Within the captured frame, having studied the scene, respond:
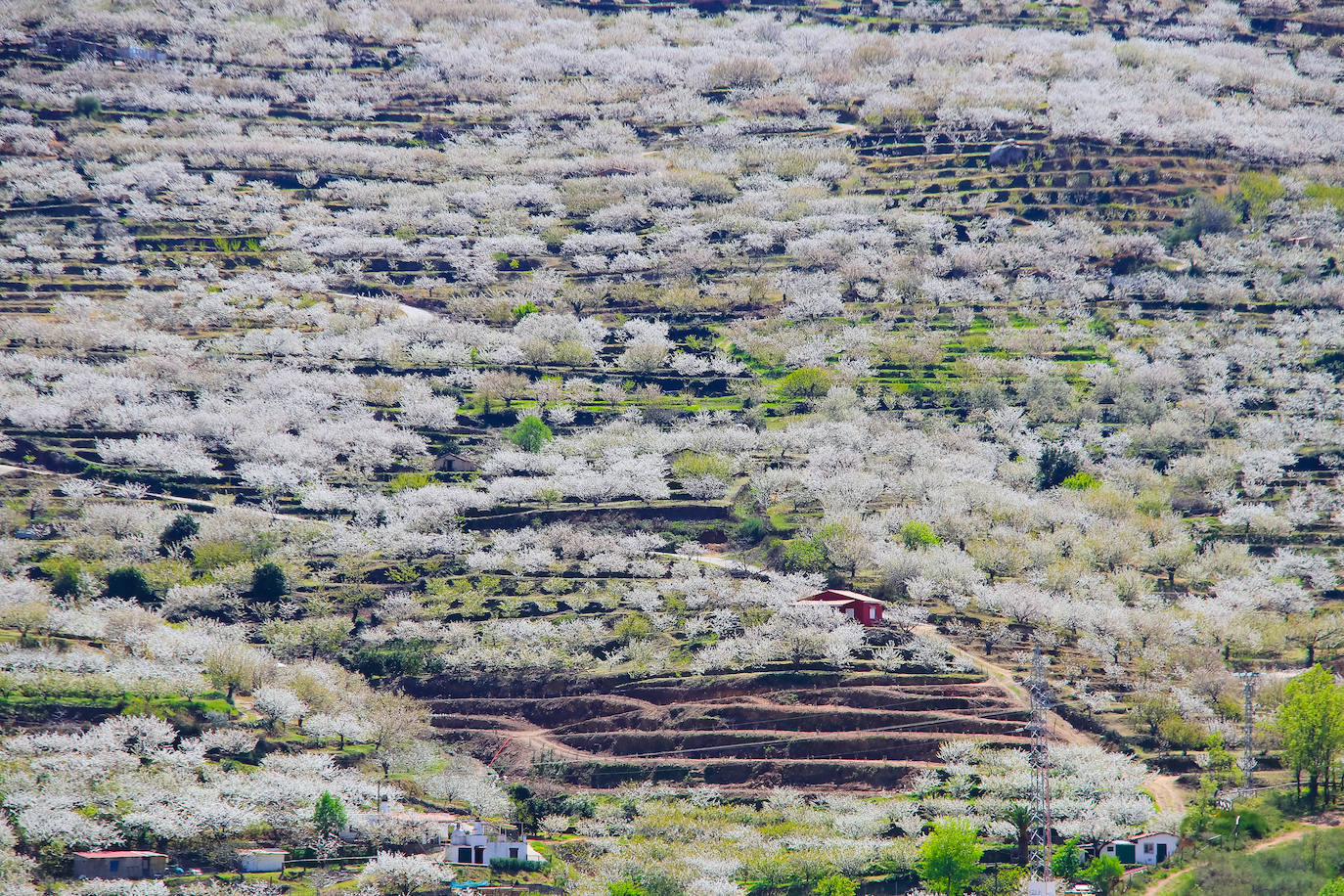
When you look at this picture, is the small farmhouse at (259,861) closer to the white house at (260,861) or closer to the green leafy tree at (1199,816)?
the white house at (260,861)

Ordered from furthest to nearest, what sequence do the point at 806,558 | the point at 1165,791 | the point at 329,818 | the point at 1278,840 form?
the point at 806,558
the point at 1165,791
the point at 329,818
the point at 1278,840

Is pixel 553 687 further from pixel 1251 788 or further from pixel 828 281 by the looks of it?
pixel 828 281

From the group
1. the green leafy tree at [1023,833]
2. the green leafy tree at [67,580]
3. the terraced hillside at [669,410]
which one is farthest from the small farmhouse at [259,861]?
the green leafy tree at [1023,833]

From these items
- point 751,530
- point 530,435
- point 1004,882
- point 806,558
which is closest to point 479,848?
Answer: point 1004,882

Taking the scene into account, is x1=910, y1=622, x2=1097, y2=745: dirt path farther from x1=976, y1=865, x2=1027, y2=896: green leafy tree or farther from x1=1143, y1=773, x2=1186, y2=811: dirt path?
x1=976, y1=865, x2=1027, y2=896: green leafy tree

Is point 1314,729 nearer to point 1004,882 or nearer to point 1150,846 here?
point 1150,846

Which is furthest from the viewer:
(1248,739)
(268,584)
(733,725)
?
(268,584)

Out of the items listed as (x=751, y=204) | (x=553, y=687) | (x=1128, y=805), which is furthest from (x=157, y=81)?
(x=1128, y=805)
